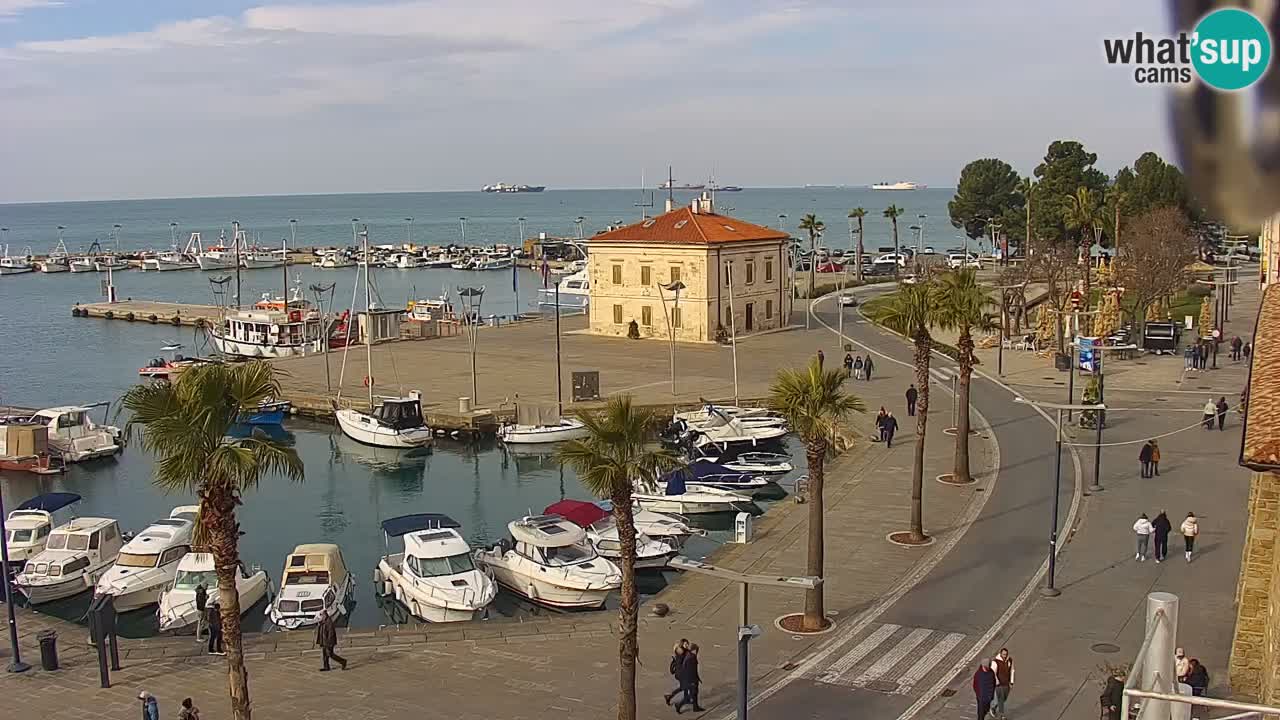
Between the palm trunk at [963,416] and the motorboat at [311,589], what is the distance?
1905 cm

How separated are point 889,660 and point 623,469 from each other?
743 centimetres

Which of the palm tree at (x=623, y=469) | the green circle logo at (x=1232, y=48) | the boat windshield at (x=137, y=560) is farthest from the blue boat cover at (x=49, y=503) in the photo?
the green circle logo at (x=1232, y=48)

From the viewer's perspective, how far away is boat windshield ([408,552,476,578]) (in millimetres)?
30375

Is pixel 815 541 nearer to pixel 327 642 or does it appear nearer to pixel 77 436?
pixel 327 642

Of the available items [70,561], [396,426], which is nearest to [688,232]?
[396,426]

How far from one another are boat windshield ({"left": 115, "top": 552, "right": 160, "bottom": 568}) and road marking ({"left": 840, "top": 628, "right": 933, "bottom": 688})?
803 inches

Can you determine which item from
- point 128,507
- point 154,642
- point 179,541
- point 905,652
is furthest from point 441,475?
point 905,652

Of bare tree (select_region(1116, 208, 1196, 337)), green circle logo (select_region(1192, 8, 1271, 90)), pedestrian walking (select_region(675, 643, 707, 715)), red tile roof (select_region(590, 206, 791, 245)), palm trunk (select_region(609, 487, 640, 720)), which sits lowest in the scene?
pedestrian walking (select_region(675, 643, 707, 715))

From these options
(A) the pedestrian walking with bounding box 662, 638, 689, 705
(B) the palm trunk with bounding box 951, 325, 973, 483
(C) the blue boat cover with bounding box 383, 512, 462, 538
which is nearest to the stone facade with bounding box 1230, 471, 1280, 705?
(A) the pedestrian walking with bounding box 662, 638, 689, 705

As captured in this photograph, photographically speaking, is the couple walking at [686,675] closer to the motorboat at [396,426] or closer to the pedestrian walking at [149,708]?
the pedestrian walking at [149,708]

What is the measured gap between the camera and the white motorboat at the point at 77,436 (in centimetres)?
5128

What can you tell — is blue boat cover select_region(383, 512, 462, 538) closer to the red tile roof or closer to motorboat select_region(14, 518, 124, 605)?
motorboat select_region(14, 518, 124, 605)

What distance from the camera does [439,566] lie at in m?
30.5

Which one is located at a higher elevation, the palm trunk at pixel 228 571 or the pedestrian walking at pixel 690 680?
the palm trunk at pixel 228 571
